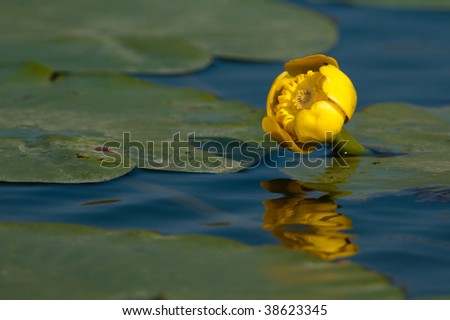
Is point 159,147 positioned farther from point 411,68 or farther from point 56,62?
point 411,68

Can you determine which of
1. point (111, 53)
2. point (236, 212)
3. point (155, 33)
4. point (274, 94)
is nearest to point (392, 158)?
point (274, 94)

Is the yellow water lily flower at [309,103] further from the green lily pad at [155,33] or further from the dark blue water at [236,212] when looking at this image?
the green lily pad at [155,33]

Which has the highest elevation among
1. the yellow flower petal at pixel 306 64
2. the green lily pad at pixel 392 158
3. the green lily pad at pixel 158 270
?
the yellow flower petal at pixel 306 64

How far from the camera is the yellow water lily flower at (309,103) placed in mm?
3160

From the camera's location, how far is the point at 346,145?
3.42 m

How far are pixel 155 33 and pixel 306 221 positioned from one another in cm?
227

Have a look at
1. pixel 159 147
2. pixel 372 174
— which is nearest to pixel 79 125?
pixel 159 147

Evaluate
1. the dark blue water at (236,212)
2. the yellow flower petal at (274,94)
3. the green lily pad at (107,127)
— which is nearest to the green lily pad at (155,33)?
the green lily pad at (107,127)

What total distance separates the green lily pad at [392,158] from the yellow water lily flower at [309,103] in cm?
16

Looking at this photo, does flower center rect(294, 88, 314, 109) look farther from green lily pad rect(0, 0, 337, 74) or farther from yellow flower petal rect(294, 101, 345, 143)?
green lily pad rect(0, 0, 337, 74)

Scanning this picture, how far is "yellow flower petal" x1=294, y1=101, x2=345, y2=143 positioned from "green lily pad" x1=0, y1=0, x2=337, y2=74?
1.56 metres

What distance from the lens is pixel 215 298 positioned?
2354mm

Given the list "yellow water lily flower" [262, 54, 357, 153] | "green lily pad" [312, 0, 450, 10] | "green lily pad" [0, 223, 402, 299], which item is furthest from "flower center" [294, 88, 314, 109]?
"green lily pad" [312, 0, 450, 10]
